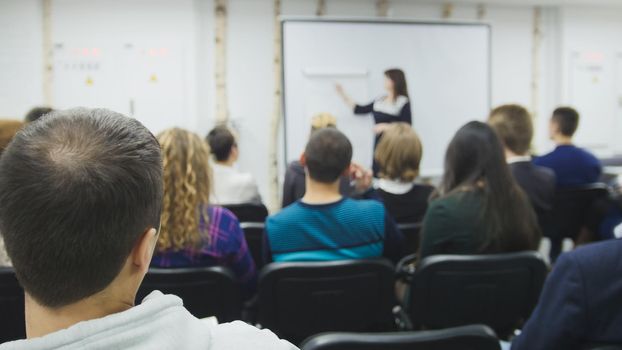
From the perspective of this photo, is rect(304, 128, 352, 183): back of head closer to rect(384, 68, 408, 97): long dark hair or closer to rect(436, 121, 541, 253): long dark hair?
rect(436, 121, 541, 253): long dark hair

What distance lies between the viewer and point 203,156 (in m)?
2.08

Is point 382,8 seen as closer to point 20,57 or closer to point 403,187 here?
point 403,187

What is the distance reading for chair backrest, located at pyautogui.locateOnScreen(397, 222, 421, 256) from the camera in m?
2.51

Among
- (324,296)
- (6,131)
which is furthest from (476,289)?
(6,131)

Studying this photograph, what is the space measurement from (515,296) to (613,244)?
822mm

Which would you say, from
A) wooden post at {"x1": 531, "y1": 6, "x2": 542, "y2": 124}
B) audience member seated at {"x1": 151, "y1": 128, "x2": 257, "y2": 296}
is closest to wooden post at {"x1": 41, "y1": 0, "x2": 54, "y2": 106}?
audience member seated at {"x1": 151, "y1": 128, "x2": 257, "y2": 296}

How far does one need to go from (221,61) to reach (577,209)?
3465 mm

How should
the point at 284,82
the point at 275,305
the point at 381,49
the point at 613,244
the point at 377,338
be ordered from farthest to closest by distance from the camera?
the point at 381,49 < the point at 284,82 < the point at 275,305 < the point at 613,244 < the point at 377,338

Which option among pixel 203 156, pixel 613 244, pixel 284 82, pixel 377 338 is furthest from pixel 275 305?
pixel 284 82

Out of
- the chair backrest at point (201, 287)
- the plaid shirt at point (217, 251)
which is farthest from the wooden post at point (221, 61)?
the chair backrest at point (201, 287)

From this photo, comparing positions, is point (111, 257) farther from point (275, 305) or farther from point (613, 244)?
point (275, 305)

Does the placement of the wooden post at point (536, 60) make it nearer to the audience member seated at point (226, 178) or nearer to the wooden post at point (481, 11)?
the wooden post at point (481, 11)

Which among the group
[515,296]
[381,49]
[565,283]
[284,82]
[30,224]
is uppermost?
[381,49]

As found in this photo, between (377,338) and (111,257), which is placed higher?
(111,257)
